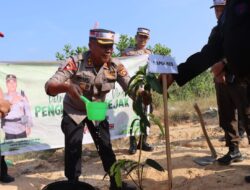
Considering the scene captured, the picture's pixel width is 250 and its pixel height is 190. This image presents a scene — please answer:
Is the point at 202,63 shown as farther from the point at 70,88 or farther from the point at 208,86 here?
the point at 208,86

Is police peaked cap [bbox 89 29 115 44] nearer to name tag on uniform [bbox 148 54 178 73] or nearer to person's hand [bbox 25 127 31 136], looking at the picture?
name tag on uniform [bbox 148 54 178 73]

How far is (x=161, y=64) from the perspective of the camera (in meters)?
3.25

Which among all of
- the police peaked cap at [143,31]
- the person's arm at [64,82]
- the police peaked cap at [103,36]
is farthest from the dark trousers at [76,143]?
the police peaked cap at [143,31]

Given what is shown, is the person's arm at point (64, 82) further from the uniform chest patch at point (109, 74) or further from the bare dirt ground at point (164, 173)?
the bare dirt ground at point (164, 173)

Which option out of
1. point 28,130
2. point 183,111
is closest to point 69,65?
point 28,130

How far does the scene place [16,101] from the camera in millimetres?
5422

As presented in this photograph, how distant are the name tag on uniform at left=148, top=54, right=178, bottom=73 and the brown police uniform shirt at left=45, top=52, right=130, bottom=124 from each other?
0.85 meters

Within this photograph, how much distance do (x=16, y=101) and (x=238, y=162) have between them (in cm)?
310

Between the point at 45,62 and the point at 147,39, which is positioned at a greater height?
the point at 147,39

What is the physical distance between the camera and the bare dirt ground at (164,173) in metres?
4.09

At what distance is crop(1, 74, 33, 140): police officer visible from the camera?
209 inches

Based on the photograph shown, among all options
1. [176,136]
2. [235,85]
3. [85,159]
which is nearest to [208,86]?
[176,136]

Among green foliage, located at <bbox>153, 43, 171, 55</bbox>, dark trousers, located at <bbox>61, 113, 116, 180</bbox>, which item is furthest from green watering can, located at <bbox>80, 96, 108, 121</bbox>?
green foliage, located at <bbox>153, 43, 171, 55</bbox>

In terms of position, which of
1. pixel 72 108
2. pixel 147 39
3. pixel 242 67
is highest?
pixel 147 39
